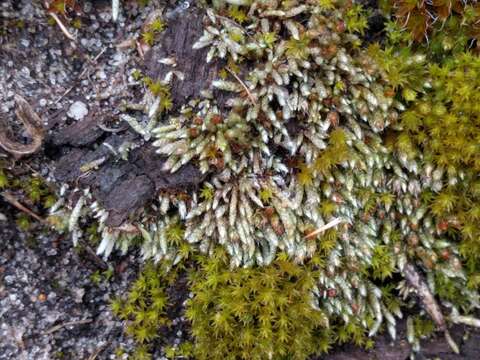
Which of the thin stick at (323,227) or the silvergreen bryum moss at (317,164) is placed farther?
the thin stick at (323,227)

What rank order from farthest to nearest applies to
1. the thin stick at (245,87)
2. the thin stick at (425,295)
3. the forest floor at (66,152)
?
the thin stick at (425,295)
the forest floor at (66,152)
the thin stick at (245,87)

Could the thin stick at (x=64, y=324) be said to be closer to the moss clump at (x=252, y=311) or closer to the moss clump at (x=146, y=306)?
the moss clump at (x=146, y=306)

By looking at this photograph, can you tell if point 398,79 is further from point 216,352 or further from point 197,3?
point 216,352

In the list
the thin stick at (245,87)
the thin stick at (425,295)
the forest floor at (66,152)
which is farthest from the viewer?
the thin stick at (425,295)

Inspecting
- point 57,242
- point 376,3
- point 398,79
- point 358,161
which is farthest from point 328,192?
point 57,242

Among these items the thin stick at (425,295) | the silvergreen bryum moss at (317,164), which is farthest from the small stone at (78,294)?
the thin stick at (425,295)

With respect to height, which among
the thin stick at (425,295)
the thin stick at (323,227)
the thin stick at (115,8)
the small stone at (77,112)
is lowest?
the thin stick at (425,295)
